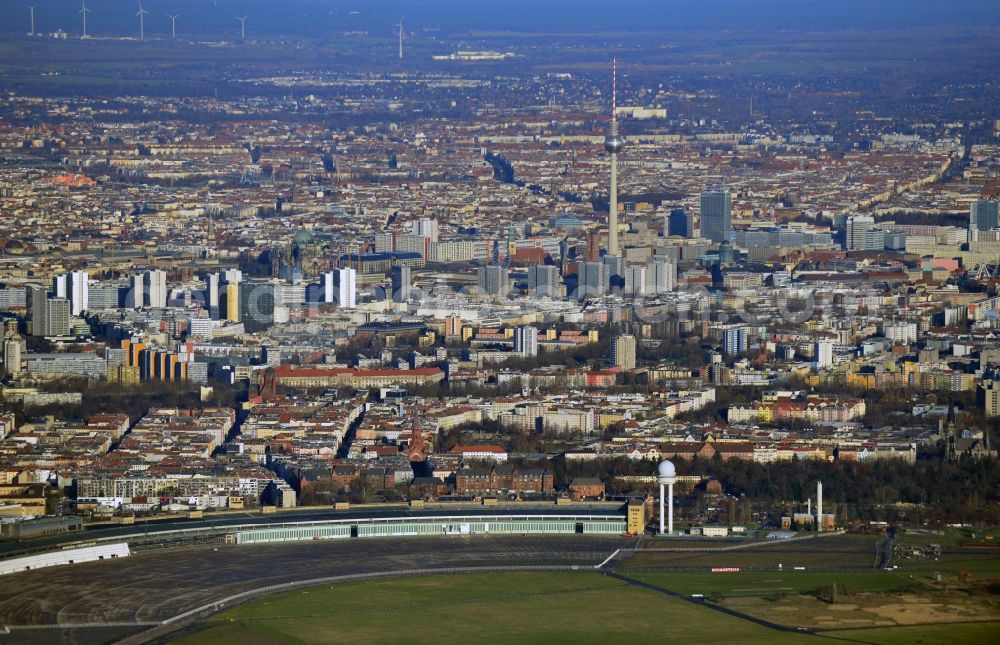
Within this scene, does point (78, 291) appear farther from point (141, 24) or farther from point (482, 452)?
point (141, 24)

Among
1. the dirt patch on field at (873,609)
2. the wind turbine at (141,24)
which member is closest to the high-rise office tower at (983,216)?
the dirt patch on field at (873,609)

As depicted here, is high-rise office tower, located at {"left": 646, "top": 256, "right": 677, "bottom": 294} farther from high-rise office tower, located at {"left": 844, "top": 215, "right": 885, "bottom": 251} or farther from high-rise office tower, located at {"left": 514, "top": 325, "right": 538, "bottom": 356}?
high-rise office tower, located at {"left": 514, "top": 325, "right": 538, "bottom": 356}

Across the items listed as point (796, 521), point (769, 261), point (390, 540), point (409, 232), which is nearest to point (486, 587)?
point (390, 540)

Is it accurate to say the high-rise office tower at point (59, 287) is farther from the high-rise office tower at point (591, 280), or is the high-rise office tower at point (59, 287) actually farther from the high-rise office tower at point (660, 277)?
the high-rise office tower at point (660, 277)

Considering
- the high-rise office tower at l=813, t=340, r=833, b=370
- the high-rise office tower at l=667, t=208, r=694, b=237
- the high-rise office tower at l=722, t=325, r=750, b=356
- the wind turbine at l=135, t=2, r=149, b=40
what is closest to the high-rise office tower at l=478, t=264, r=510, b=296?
the high-rise office tower at l=722, t=325, r=750, b=356

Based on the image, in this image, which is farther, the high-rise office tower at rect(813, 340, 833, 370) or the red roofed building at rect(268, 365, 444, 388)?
the high-rise office tower at rect(813, 340, 833, 370)

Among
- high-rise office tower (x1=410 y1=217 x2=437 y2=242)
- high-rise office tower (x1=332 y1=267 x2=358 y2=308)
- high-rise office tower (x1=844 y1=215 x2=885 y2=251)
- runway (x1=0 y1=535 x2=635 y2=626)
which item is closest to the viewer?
runway (x1=0 y1=535 x2=635 y2=626)

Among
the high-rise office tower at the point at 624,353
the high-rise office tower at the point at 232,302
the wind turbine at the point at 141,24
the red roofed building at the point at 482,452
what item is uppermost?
the wind turbine at the point at 141,24
